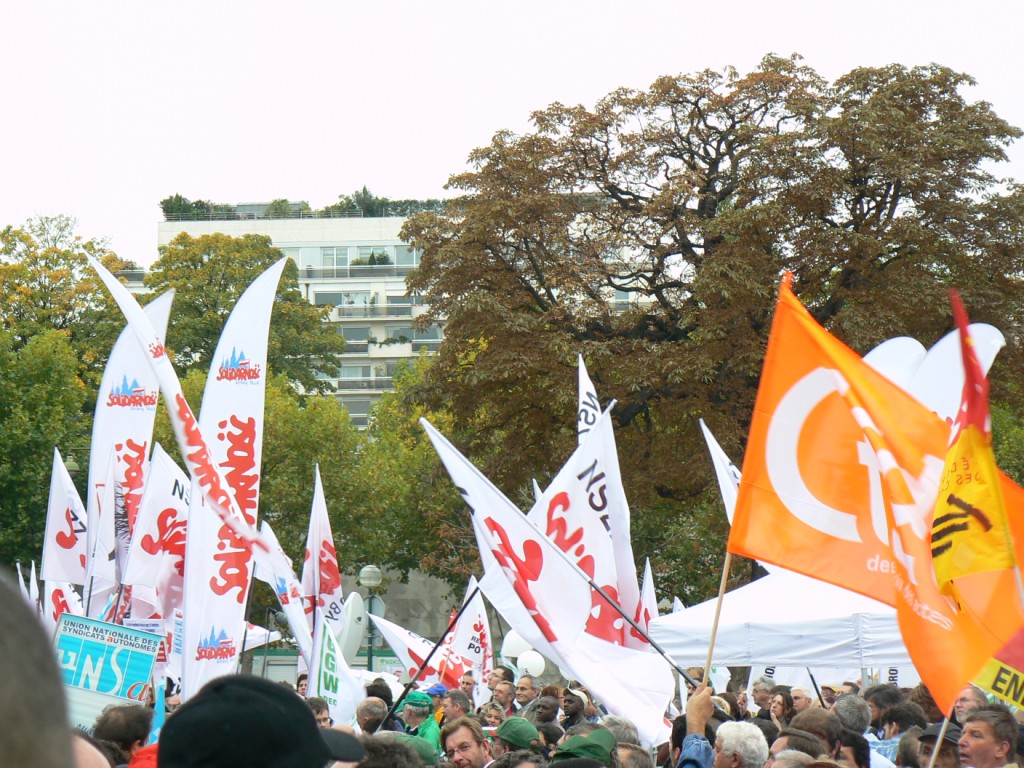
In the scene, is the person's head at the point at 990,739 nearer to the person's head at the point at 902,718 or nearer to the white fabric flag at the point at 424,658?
the person's head at the point at 902,718

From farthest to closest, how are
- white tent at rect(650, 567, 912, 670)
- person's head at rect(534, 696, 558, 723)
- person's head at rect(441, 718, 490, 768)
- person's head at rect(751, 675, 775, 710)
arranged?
person's head at rect(751, 675, 775, 710), white tent at rect(650, 567, 912, 670), person's head at rect(534, 696, 558, 723), person's head at rect(441, 718, 490, 768)

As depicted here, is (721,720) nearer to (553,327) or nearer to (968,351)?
(968,351)

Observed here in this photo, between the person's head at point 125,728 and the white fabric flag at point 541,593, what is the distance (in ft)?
8.85

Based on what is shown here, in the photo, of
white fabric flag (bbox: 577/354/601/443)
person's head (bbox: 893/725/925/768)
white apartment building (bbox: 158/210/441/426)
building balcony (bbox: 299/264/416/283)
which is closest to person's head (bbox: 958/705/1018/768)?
person's head (bbox: 893/725/925/768)

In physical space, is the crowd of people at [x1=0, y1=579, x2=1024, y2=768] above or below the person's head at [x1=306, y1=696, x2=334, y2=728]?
above

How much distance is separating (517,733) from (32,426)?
3388 centimetres

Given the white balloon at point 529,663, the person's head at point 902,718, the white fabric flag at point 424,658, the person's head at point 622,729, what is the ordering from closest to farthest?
the person's head at point 622,729
the person's head at point 902,718
the white fabric flag at point 424,658
the white balloon at point 529,663

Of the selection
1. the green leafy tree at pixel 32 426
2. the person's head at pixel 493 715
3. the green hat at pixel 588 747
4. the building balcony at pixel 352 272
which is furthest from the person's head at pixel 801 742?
the building balcony at pixel 352 272

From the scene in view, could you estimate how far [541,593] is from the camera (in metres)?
8.84

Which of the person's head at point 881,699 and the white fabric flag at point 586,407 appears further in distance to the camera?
the white fabric flag at point 586,407

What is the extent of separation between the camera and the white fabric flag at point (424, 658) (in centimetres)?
1662

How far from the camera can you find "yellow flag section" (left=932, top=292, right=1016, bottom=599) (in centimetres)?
503

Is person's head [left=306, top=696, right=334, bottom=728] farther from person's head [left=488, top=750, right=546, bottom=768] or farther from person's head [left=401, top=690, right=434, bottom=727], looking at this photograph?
person's head [left=488, top=750, right=546, bottom=768]

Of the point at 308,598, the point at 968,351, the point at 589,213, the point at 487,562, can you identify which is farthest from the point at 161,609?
the point at 589,213
